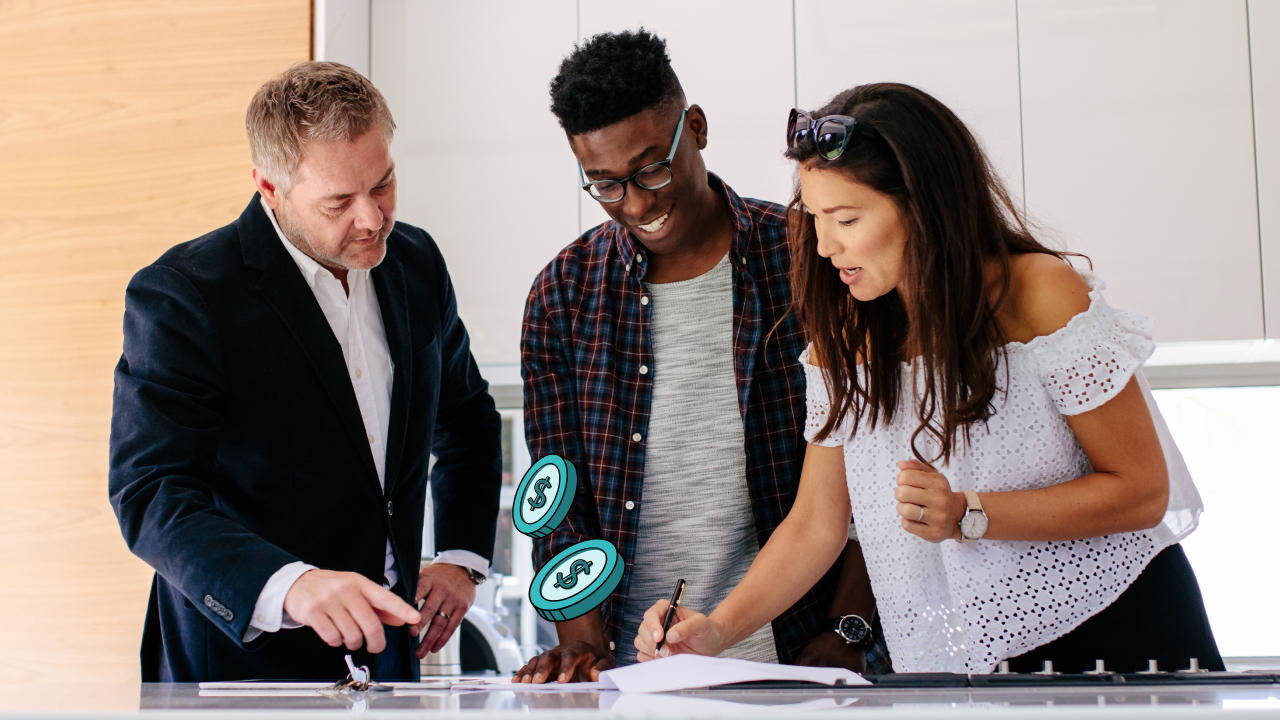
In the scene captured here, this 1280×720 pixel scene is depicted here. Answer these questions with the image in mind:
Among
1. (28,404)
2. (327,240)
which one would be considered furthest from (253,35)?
(327,240)

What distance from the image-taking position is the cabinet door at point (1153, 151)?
2330 millimetres

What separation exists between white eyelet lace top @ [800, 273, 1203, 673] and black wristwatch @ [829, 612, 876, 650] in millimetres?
193

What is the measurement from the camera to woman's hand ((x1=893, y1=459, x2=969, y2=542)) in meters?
1.12

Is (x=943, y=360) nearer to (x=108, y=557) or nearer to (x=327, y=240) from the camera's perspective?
(x=327, y=240)

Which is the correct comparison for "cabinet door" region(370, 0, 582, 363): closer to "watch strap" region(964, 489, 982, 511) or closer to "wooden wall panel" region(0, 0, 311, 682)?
"wooden wall panel" region(0, 0, 311, 682)

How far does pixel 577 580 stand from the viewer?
109 cm

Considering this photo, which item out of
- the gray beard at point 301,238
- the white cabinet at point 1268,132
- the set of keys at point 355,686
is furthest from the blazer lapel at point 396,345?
the white cabinet at point 1268,132

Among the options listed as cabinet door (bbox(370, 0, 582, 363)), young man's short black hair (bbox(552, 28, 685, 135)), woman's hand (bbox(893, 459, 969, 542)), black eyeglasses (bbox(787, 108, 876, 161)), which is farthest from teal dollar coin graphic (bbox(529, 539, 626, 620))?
cabinet door (bbox(370, 0, 582, 363))

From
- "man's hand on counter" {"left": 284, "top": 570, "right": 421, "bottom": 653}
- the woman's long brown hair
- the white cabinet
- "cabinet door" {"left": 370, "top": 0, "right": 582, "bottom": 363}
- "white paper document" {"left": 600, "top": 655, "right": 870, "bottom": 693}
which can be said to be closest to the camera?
"white paper document" {"left": 600, "top": 655, "right": 870, "bottom": 693}

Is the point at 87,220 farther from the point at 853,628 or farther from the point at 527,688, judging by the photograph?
the point at 853,628

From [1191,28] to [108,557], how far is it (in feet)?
9.95

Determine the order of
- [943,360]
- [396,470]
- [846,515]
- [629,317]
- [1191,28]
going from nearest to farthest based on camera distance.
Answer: [943,360] < [846,515] < [396,470] < [629,317] < [1191,28]

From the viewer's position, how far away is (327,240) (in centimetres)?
146

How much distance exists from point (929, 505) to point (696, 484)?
1.71 ft
